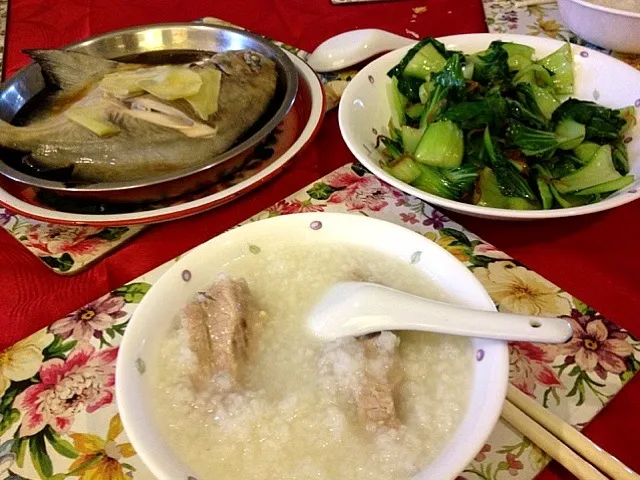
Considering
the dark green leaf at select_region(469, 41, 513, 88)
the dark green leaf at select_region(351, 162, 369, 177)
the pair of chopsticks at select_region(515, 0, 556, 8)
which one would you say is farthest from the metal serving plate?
the pair of chopsticks at select_region(515, 0, 556, 8)

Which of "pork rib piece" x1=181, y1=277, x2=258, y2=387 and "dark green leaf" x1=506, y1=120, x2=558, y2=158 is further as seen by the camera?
"dark green leaf" x1=506, y1=120, x2=558, y2=158

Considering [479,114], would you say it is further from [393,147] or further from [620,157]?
[620,157]

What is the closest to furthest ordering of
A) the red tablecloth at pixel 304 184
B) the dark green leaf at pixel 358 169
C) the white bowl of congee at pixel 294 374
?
the white bowl of congee at pixel 294 374 < the red tablecloth at pixel 304 184 < the dark green leaf at pixel 358 169

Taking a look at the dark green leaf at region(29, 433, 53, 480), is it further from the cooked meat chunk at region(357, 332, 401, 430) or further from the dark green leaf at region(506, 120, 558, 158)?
the dark green leaf at region(506, 120, 558, 158)

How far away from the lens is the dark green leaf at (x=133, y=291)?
96 centimetres

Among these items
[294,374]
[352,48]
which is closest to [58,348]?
[294,374]

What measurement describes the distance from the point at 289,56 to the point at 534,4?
787mm

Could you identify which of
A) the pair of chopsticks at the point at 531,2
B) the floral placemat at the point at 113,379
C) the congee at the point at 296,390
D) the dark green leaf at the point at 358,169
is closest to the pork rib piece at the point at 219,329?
the congee at the point at 296,390

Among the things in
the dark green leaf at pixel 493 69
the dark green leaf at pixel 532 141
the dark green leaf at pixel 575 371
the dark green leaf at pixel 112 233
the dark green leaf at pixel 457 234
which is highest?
the dark green leaf at pixel 493 69

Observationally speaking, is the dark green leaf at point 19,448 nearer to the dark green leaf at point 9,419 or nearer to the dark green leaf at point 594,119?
the dark green leaf at point 9,419

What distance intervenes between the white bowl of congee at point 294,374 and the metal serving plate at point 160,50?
0.28m

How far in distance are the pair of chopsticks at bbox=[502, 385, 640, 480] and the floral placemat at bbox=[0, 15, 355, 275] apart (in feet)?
2.32

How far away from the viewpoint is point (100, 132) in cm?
117

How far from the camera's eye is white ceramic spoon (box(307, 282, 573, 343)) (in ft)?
2.16
